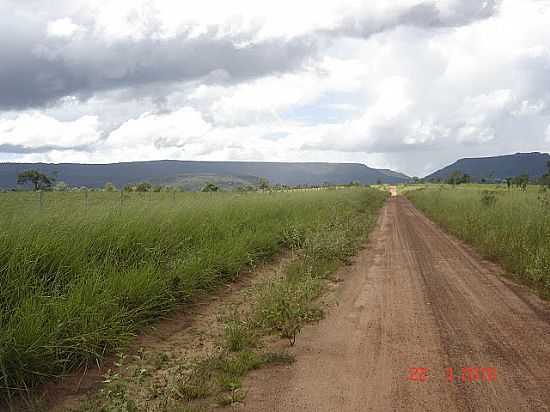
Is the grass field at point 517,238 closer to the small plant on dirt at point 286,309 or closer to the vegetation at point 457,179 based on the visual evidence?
the small plant on dirt at point 286,309

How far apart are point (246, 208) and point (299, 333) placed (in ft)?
32.2

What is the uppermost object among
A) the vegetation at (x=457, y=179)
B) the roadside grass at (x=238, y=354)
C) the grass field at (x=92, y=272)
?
the vegetation at (x=457, y=179)

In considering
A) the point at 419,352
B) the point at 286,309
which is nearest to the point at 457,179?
the point at 286,309

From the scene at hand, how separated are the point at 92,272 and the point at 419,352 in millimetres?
4233

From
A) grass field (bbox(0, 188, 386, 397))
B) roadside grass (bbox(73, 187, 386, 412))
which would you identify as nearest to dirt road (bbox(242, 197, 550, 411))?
roadside grass (bbox(73, 187, 386, 412))

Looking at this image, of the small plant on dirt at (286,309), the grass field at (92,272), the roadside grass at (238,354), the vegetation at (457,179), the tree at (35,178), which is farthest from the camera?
the vegetation at (457,179)

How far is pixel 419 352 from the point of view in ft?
18.5

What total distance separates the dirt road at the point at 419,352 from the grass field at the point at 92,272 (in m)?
1.96

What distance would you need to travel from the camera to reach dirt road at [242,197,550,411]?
4.47 meters

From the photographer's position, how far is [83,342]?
207 inches

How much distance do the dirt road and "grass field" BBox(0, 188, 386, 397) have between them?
1.96 meters

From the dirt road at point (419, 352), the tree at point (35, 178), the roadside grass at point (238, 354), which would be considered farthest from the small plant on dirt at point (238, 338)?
the tree at point (35, 178)

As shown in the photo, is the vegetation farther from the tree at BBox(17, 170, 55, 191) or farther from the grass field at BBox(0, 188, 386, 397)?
the grass field at BBox(0, 188, 386, 397)

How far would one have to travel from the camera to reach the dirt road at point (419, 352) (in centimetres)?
447
